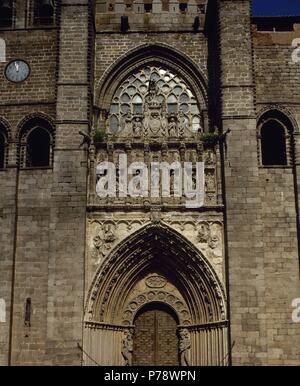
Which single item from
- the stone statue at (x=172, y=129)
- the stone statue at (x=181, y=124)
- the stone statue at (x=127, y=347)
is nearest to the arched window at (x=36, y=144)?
the stone statue at (x=172, y=129)

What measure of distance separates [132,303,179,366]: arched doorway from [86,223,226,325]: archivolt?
1.71ft

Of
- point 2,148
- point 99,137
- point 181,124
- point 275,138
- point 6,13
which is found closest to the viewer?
point 99,137

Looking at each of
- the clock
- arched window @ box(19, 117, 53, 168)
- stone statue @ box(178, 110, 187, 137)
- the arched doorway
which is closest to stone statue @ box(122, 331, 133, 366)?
the arched doorway

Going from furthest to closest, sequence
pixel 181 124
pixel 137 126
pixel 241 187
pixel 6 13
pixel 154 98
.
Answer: pixel 6 13 → pixel 154 98 → pixel 181 124 → pixel 137 126 → pixel 241 187

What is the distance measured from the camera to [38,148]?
Result: 55.3 ft

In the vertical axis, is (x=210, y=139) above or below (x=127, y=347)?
above

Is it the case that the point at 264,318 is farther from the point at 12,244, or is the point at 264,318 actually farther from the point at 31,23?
the point at 31,23

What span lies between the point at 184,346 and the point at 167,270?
1728mm

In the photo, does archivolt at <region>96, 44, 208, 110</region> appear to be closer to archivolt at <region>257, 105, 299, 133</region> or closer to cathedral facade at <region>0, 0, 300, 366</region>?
cathedral facade at <region>0, 0, 300, 366</region>

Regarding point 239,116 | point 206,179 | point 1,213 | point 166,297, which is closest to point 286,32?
point 239,116

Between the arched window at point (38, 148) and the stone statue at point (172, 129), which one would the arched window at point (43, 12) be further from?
the stone statue at point (172, 129)

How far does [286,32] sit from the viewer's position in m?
16.8

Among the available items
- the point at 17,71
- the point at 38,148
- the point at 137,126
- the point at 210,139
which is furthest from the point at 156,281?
the point at 17,71

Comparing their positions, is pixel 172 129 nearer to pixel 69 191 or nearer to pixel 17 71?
pixel 69 191
